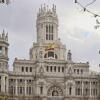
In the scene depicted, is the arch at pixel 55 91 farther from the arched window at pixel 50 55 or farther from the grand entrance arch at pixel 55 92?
the arched window at pixel 50 55

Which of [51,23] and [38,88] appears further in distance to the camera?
[51,23]

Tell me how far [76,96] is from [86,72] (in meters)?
6.23

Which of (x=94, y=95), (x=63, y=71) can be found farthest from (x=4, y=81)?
(x=94, y=95)

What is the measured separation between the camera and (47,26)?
102250 millimetres

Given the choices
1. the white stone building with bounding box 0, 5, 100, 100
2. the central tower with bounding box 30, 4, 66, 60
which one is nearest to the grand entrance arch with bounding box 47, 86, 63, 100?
the white stone building with bounding box 0, 5, 100, 100

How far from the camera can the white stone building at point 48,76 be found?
308 feet

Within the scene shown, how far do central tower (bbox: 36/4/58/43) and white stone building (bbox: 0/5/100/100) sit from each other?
89cm

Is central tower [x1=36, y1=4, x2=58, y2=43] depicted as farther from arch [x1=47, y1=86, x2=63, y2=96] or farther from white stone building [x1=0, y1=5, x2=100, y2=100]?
arch [x1=47, y1=86, x2=63, y2=96]

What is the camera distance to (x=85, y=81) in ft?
320

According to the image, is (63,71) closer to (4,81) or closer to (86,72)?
(86,72)

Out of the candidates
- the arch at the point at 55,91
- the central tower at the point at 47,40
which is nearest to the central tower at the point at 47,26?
the central tower at the point at 47,40

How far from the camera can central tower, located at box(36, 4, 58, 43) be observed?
101m

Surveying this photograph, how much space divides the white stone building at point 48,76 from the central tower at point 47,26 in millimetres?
891

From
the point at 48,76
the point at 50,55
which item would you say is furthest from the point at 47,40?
the point at 48,76
